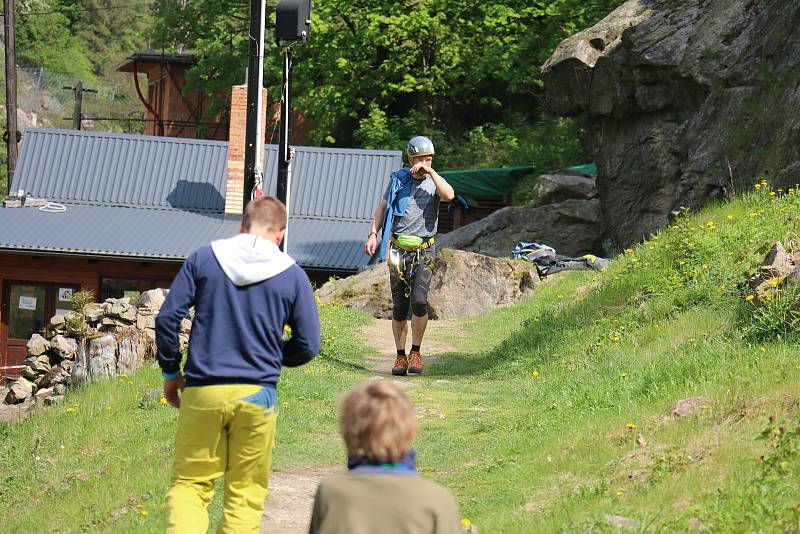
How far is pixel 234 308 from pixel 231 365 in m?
0.25

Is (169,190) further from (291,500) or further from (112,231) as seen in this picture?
(291,500)

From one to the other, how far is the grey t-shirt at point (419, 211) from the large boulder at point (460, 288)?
24.1 ft

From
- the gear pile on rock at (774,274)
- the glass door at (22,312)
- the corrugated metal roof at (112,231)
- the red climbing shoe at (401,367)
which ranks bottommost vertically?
the glass door at (22,312)

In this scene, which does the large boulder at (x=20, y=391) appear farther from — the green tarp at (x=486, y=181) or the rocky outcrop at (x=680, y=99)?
the green tarp at (x=486, y=181)

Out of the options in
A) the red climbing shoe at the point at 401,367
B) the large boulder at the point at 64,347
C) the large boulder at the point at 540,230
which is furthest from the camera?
the large boulder at the point at 540,230

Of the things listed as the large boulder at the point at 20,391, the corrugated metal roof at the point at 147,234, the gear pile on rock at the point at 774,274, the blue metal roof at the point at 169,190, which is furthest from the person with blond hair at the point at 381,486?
the blue metal roof at the point at 169,190

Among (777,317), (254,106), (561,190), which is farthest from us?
(561,190)

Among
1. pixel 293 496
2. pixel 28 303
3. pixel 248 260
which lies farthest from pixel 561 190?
pixel 248 260

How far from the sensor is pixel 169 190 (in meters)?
30.8

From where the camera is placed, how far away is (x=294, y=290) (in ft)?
18.3

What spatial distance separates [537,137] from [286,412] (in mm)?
30762

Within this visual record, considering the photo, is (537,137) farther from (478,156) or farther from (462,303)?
(462,303)

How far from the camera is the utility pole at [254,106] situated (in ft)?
45.1

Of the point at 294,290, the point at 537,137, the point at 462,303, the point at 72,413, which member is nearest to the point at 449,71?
the point at 537,137
